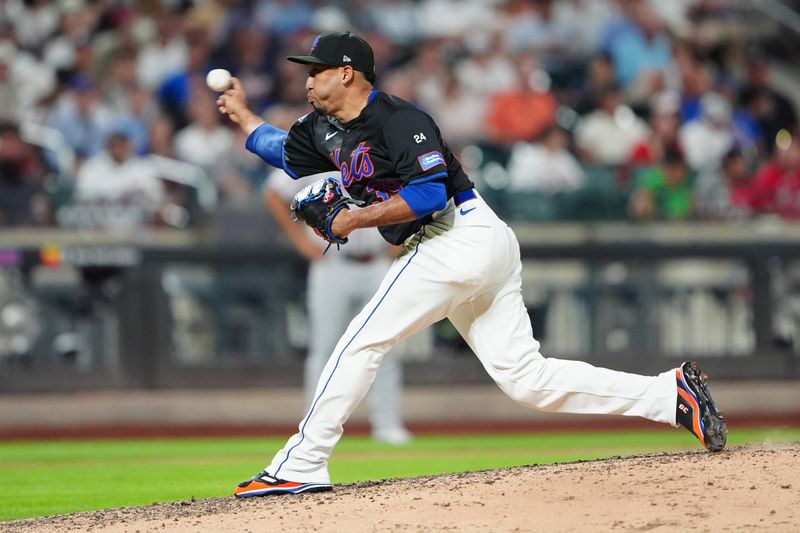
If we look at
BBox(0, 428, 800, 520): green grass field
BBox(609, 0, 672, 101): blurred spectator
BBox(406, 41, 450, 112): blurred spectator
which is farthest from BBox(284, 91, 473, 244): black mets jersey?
BBox(609, 0, 672, 101): blurred spectator

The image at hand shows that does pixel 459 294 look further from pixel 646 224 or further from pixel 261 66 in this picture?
pixel 261 66

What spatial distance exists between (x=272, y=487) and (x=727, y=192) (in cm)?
822

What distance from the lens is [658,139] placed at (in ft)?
43.5

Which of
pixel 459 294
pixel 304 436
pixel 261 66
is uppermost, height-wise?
pixel 261 66

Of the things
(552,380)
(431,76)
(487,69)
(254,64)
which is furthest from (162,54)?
(552,380)

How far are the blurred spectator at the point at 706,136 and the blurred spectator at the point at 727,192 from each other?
2.62 ft

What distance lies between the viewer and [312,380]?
374 inches

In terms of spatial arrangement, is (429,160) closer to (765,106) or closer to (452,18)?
(452,18)

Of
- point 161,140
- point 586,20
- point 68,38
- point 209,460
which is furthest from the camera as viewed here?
point 586,20

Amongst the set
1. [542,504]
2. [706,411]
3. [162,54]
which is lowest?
[542,504]

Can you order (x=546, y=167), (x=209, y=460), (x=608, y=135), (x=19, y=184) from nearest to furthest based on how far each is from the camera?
(x=209, y=460) → (x=19, y=184) → (x=546, y=167) → (x=608, y=135)

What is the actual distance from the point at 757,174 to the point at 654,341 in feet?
7.87

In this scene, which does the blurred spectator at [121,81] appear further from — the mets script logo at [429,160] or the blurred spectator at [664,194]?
the mets script logo at [429,160]

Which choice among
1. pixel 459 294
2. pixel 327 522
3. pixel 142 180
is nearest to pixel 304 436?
pixel 327 522
